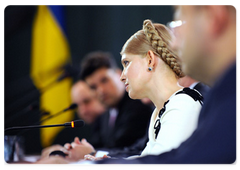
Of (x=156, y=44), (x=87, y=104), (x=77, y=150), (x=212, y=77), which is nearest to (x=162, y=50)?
(x=156, y=44)

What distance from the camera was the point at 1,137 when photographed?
1657mm

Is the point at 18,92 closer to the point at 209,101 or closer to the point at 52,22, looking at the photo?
the point at 52,22

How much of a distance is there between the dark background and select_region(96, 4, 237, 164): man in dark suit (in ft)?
2.39

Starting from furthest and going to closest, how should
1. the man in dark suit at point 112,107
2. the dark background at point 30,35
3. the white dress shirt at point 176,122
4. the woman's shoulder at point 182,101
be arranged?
the man in dark suit at point 112,107 → the dark background at point 30,35 → the woman's shoulder at point 182,101 → the white dress shirt at point 176,122

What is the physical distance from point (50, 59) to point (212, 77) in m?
2.11

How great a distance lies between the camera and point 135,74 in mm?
1318

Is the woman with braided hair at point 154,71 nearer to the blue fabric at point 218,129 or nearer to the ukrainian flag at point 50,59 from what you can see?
the blue fabric at point 218,129

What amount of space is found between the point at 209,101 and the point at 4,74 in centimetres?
147

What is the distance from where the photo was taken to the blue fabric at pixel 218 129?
0.67m

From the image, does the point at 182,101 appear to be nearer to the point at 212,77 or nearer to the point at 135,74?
the point at 135,74

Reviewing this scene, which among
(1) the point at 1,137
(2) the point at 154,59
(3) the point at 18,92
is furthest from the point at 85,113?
(2) the point at 154,59

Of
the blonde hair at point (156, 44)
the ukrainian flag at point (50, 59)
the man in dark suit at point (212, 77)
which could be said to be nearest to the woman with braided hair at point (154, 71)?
the blonde hair at point (156, 44)

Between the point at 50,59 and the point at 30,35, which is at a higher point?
the point at 30,35

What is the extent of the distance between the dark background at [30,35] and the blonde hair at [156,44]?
0.75 feet
